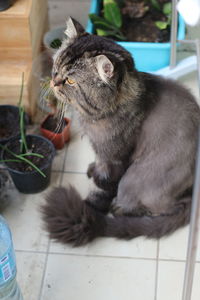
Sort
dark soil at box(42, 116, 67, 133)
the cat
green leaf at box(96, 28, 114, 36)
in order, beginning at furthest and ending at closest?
green leaf at box(96, 28, 114, 36), dark soil at box(42, 116, 67, 133), the cat

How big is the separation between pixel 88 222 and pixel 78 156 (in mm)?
481

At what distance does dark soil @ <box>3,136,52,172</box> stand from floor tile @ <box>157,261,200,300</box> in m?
0.61

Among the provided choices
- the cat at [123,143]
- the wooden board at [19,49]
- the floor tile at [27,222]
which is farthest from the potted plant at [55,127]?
the cat at [123,143]

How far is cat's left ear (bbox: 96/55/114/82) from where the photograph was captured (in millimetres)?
1192

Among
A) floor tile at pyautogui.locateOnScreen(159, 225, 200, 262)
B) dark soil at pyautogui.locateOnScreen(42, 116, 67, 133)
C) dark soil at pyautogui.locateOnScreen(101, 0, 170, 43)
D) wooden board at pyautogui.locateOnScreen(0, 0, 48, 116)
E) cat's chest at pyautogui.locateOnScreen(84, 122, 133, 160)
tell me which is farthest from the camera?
dark soil at pyautogui.locateOnScreen(101, 0, 170, 43)

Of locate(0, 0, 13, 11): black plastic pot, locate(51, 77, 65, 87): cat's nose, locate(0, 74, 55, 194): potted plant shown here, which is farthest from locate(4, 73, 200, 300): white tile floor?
locate(0, 0, 13, 11): black plastic pot

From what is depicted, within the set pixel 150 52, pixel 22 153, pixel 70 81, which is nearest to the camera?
pixel 70 81

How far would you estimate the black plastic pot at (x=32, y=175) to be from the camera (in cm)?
175

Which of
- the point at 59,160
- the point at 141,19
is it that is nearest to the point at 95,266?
the point at 59,160

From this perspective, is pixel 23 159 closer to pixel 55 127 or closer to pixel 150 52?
pixel 55 127

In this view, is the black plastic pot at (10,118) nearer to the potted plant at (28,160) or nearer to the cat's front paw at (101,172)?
the potted plant at (28,160)

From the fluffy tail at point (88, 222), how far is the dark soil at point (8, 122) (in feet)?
1.46

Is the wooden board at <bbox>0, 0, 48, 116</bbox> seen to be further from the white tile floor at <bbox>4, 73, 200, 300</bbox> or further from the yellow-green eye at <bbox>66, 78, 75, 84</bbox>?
the yellow-green eye at <bbox>66, 78, 75, 84</bbox>

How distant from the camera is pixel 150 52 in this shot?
213 cm
